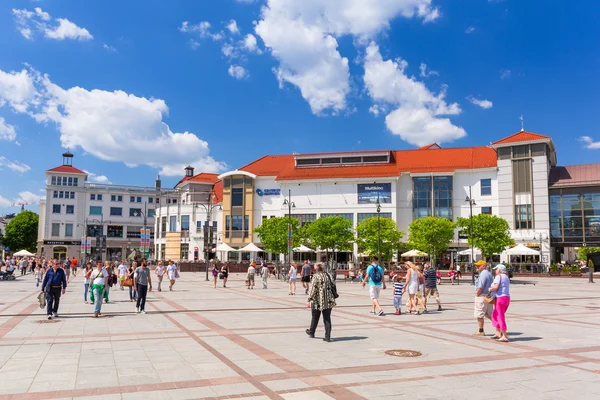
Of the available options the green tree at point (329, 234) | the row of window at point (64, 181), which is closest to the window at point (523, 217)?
the green tree at point (329, 234)

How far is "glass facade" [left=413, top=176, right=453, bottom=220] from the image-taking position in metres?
60.0

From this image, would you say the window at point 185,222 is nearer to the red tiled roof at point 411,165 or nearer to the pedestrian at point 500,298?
the red tiled roof at point 411,165

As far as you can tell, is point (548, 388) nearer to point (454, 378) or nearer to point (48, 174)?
point (454, 378)

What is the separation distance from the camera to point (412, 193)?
202 feet

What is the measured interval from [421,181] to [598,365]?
179 feet

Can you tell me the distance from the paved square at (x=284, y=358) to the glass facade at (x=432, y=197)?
4600cm

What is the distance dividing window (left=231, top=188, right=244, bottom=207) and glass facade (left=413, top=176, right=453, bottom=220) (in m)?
23.5

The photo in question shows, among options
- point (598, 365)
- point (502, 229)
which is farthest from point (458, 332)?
point (502, 229)

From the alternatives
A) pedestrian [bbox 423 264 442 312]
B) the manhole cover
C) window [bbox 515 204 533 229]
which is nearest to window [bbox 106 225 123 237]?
window [bbox 515 204 533 229]

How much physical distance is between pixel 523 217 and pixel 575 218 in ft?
17.8

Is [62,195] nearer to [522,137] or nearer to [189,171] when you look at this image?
[189,171]

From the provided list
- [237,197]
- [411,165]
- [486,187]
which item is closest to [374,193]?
[411,165]

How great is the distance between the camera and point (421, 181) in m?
61.3

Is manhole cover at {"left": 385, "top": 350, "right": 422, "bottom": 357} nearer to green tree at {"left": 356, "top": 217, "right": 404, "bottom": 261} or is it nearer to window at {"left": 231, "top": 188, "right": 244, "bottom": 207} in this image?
green tree at {"left": 356, "top": 217, "right": 404, "bottom": 261}
